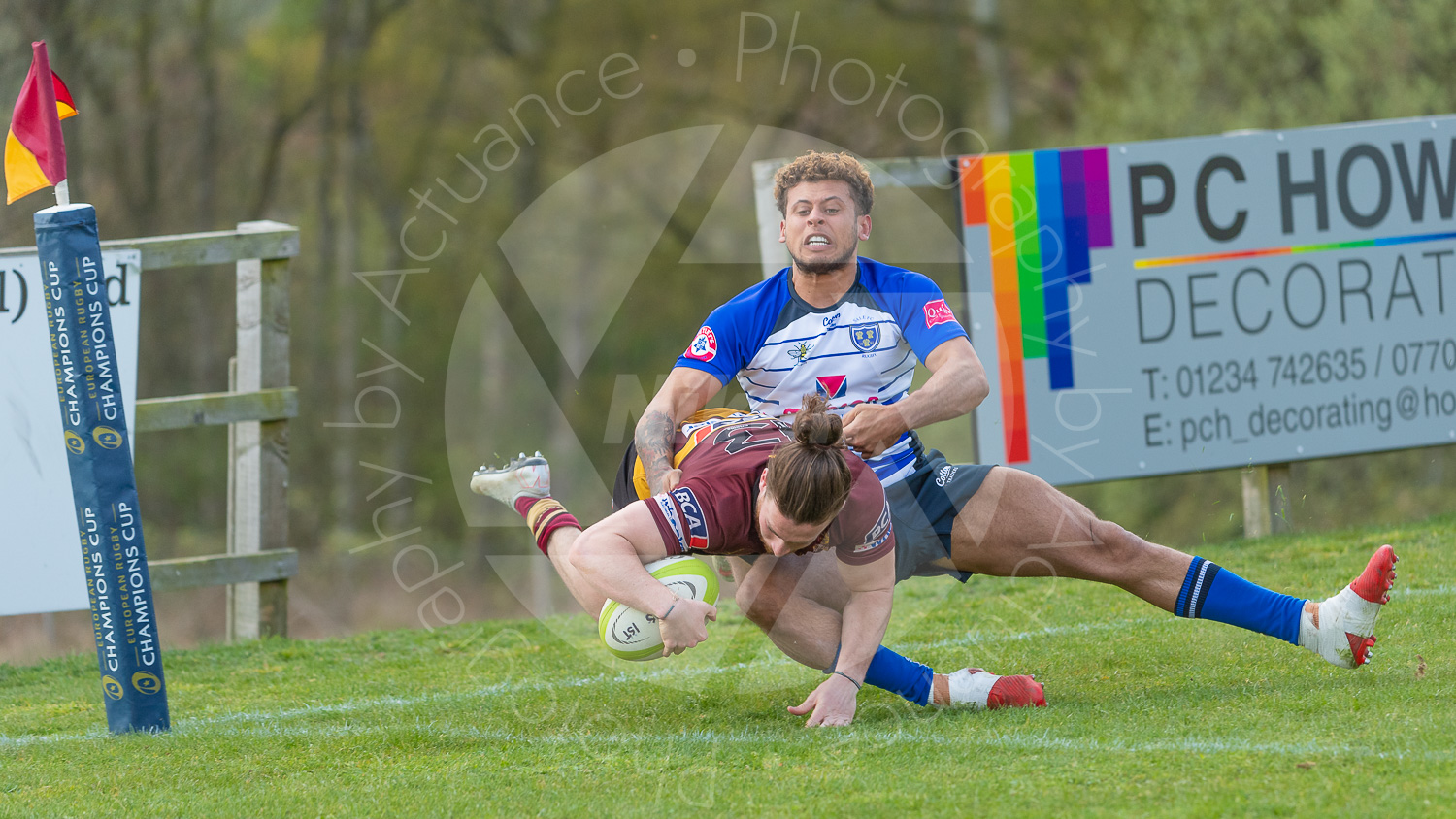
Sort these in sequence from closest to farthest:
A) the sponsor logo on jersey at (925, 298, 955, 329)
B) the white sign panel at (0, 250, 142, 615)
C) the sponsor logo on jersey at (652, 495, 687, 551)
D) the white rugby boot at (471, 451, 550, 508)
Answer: the sponsor logo on jersey at (652, 495, 687, 551)
the sponsor logo on jersey at (925, 298, 955, 329)
the white rugby boot at (471, 451, 550, 508)
the white sign panel at (0, 250, 142, 615)

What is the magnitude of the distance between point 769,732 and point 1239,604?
153cm

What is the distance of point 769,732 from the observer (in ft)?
13.9

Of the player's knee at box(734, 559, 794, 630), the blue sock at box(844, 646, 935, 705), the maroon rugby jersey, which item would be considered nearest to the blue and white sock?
the blue sock at box(844, 646, 935, 705)

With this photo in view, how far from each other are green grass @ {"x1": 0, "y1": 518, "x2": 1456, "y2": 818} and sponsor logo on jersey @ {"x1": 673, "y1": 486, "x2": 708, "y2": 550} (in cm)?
58

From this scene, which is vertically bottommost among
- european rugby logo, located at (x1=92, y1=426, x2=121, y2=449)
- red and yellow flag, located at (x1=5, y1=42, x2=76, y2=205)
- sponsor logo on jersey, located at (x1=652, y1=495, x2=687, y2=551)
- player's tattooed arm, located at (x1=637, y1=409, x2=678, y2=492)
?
sponsor logo on jersey, located at (x1=652, y1=495, x2=687, y2=551)

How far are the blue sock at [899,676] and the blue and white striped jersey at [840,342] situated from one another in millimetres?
609

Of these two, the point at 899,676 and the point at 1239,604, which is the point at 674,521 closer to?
the point at 899,676

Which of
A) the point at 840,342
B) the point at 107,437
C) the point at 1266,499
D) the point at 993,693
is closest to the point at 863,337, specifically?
the point at 840,342

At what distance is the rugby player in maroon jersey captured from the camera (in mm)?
3795

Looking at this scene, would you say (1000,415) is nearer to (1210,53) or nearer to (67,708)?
(67,708)

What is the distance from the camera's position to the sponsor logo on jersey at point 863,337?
15.3 ft

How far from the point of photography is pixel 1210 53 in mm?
16922

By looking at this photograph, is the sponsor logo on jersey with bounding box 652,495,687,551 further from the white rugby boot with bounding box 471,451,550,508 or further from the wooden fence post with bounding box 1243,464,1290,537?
the wooden fence post with bounding box 1243,464,1290,537

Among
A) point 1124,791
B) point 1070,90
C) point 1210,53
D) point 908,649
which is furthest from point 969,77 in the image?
point 1124,791
